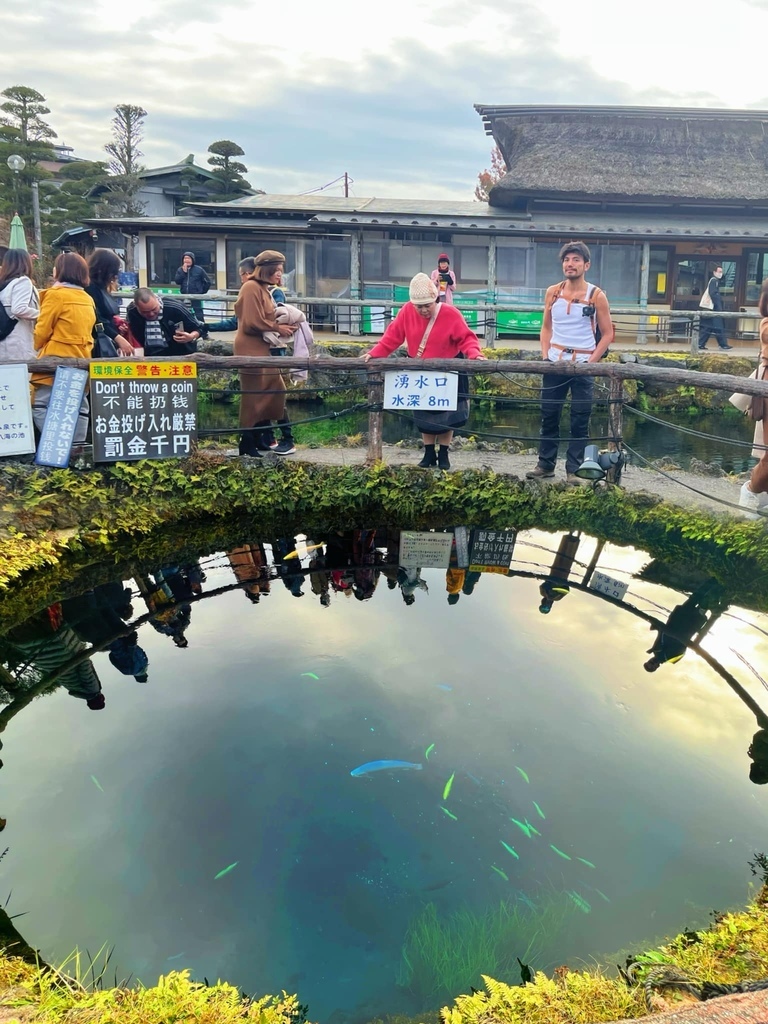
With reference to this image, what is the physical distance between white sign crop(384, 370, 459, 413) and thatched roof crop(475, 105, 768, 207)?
16153mm

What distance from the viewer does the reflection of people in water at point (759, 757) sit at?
11.7 feet

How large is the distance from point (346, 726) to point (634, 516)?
4111 millimetres

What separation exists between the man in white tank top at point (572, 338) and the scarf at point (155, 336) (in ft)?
11.9

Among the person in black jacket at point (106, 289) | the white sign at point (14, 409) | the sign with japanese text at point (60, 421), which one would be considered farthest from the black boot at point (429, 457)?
the white sign at point (14, 409)

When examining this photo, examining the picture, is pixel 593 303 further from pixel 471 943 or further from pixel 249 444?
pixel 471 943

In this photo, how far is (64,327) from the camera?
268 inches

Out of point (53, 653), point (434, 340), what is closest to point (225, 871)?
point (53, 653)

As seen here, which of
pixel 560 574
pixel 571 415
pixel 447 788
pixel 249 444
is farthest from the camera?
pixel 249 444

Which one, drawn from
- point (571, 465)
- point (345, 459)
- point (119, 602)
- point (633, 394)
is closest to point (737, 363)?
point (633, 394)

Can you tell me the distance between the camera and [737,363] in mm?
14891

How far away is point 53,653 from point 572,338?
5.11 meters

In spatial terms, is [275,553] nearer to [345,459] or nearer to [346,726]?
[345,459]

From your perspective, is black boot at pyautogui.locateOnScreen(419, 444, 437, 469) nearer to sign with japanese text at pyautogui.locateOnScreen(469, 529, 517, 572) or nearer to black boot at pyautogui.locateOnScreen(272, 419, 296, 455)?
sign with japanese text at pyautogui.locateOnScreen(469, 529, 517, 572)

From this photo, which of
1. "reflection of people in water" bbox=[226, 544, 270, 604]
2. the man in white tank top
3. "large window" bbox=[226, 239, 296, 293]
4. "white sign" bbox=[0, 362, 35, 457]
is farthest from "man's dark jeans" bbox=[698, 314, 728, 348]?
"white sign" bbox=[0, 362, 35, 457]
